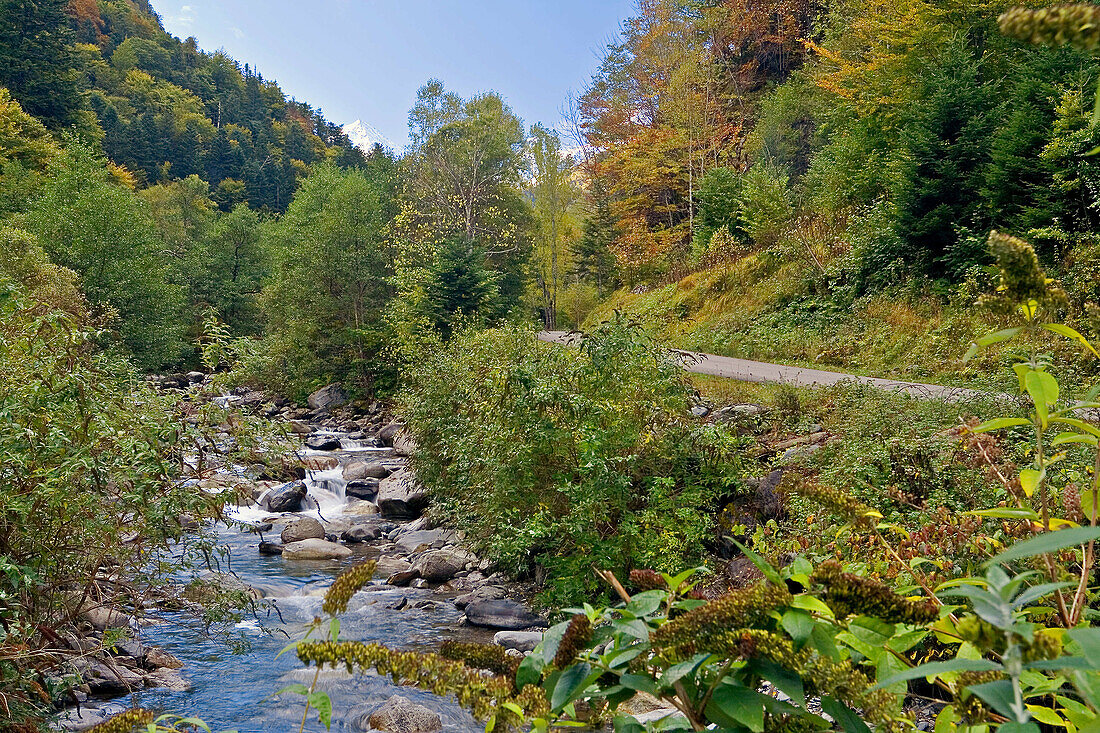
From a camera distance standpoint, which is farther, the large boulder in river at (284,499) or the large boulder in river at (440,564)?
the large boulder in river at (284,499)

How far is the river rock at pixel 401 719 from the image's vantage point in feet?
21.0

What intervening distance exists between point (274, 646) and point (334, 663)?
26.0ft

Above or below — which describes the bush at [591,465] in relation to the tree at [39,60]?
below

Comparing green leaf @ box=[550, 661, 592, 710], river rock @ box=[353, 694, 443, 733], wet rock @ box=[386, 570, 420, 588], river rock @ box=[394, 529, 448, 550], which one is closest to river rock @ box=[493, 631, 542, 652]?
river rock @ box=[353, 694, 443, 733]

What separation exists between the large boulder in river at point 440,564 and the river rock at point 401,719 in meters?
4.14

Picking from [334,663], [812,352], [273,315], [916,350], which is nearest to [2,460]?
[334,663]

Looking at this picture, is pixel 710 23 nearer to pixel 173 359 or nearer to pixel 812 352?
pixel 812 352

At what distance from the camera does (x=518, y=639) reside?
805 cm

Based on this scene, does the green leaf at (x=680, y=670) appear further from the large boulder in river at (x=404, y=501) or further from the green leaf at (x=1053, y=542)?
the large boulder in river at (x=404, y=501)

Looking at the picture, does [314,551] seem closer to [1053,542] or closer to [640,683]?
[640,683]

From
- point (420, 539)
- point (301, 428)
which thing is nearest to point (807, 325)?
point (420, 539)

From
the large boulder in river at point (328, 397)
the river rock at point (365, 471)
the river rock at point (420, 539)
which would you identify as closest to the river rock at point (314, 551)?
the river rock at point (420, 539)

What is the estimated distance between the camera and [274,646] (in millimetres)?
8242

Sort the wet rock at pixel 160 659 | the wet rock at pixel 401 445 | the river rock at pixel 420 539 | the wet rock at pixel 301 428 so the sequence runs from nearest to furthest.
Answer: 1. the wet rock at pixel 160 659
2. the river rock at pixel 420 539
3. the wet rock at pixel 401 445
4. the wet rock at pixel 301 428
